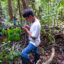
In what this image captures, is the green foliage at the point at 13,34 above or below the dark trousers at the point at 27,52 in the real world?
above

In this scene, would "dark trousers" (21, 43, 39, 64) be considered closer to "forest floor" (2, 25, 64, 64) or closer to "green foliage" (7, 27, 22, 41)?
"forest floor" (2, 25, 64, 64)

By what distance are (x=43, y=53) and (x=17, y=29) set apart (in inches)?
41.1

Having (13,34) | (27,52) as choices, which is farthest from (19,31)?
(27,52)

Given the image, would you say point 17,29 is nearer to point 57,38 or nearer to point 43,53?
point 43,53

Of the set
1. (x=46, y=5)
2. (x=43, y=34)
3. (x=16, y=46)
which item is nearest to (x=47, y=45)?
(x=43, y=34)

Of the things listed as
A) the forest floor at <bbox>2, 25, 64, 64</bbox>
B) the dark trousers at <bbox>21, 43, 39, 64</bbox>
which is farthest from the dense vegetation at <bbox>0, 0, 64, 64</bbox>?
the dark trousers at <bbox>21, 43, 39, 64</bbox>

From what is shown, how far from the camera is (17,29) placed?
3.63 metres

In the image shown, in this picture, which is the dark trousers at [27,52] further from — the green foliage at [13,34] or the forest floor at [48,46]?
the green foliage at [13,34]

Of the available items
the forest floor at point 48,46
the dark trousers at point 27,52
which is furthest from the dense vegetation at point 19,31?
the dark trousers at point 27,52

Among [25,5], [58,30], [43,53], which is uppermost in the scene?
[25,5]

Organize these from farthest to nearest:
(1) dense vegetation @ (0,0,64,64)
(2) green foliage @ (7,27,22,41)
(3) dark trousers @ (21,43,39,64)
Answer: (2) green foliage @ (7,27,22,41)
(1) dense vegetation @ (0,0,64,64)
(3) dark trousers @ (21,43,39,64)

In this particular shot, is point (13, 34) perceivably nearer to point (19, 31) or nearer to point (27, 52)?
point (19, 31)

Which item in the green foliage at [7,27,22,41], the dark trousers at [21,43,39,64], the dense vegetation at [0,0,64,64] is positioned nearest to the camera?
the dark trousers at [21,43,39,64]

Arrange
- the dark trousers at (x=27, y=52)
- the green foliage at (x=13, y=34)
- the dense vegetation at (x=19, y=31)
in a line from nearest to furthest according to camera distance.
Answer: the dark trousers at (x=27, y=52) → the dense vegetation at (x=19, y=31) → the green foliage at (x=13, y=34)
